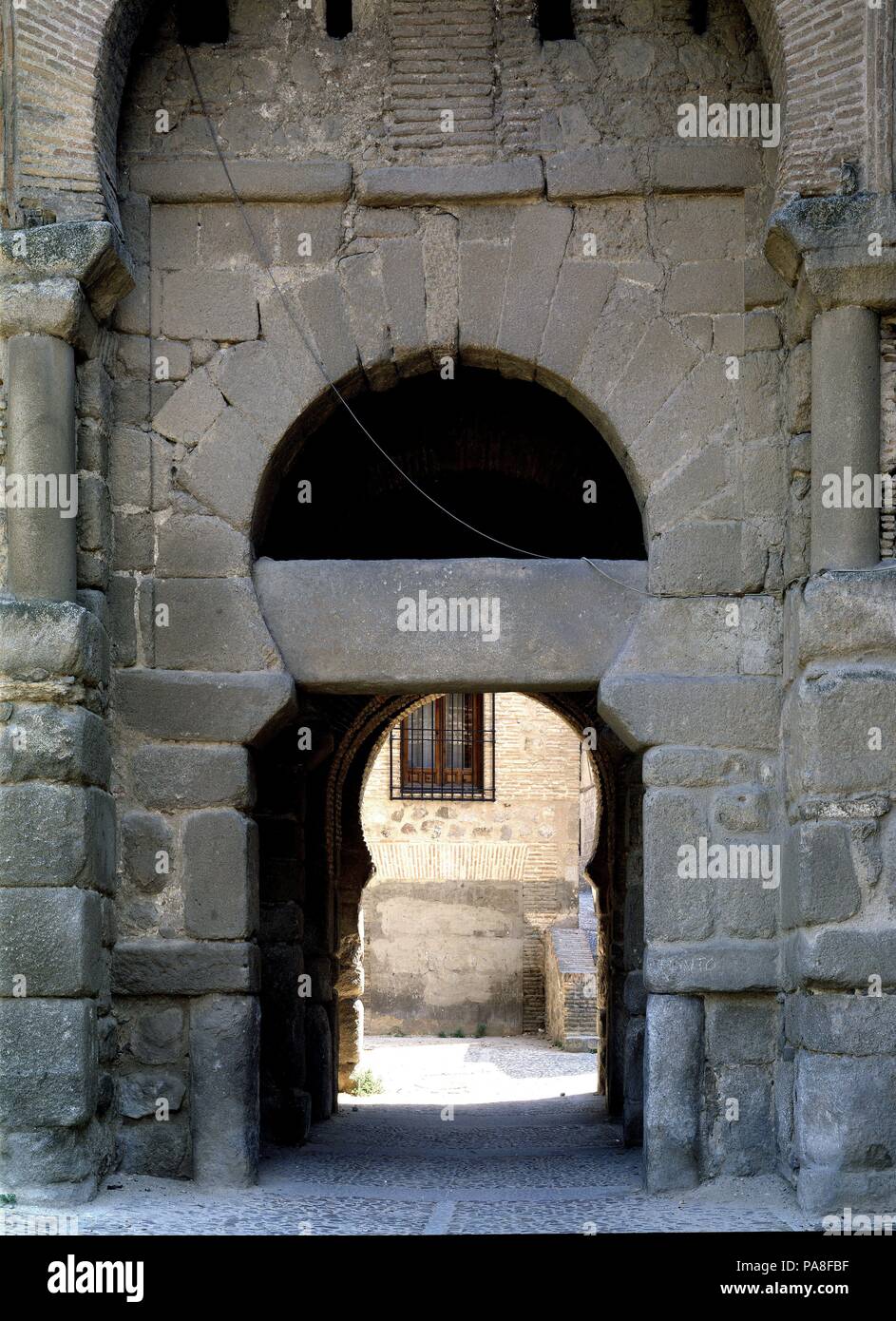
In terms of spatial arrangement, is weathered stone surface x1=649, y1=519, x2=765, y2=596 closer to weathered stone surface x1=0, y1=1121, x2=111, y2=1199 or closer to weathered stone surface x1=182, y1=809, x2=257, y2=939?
weathered stone surface x1=182, y1=809, x2=257, y2=939

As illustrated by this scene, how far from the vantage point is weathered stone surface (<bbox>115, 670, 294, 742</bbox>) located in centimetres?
624

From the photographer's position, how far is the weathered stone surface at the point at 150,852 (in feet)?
20.4

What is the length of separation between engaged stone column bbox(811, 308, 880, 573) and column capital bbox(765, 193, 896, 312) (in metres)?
0.08

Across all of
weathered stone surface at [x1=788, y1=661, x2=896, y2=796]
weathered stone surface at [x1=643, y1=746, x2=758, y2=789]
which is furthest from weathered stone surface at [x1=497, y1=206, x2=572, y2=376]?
weathered stone surface at [x1=788, y1=661, x2=896, y2=796]

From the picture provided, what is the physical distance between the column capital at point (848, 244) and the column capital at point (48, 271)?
8.56ft

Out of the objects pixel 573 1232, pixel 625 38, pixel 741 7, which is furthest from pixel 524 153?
pixel 573 1232

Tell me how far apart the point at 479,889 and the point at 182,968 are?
1514 centimetres

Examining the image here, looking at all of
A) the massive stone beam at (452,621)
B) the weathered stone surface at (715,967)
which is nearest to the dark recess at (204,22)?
the massive stone beam at (452,621)

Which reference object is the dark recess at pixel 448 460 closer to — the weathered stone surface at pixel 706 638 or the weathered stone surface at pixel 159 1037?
the weathered stone surface at pixel 706 638

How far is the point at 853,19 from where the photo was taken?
593cm

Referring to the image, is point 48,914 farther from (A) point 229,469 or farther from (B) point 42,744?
(A) point 229,469

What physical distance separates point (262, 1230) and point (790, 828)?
241cm

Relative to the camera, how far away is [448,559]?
6453mm

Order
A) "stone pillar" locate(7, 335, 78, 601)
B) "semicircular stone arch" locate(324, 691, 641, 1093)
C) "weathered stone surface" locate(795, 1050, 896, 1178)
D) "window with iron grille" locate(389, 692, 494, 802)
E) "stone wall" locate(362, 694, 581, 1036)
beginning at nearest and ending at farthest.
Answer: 1. "weathered stone surface" locate(795, 1050, 896, 1178)
2. "stone pillar" locate(7, 335, 78, 601)
3. "semicircular stone arch" locate(324, 691, 641, 1093)
4. "stone wall" locate(362, 694, 581, 1036)
5. "window with iron grille" locate(389, 692, 494, 802)
